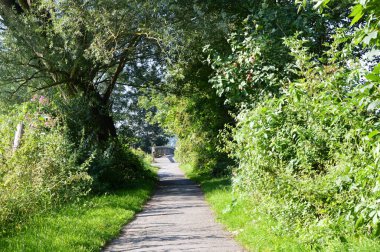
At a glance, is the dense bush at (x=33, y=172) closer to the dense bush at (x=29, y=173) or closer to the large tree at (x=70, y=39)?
the dense bush at (x=29, y=173)

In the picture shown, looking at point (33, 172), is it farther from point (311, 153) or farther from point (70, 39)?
point (311, 153)

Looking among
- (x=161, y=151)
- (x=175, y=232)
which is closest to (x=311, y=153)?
(x=175, y=232)

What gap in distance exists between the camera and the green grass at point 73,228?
621cm

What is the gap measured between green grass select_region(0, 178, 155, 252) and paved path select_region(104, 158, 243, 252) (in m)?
0.29

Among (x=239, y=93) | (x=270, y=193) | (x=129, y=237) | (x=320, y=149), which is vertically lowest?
(x=129, y=237)

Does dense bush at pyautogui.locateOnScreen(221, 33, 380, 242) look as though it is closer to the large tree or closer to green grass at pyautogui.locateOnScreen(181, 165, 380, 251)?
green grass at pyautogui.locateOnScreen(181, 165, 380, 251)

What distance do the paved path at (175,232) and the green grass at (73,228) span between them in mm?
288

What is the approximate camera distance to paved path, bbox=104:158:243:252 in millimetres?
6641

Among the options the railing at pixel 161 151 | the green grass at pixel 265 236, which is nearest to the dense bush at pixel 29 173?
→ the green grass at pixel 265 236

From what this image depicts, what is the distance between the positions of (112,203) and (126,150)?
7619 millimetres

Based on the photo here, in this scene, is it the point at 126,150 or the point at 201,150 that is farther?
the point at 201,150

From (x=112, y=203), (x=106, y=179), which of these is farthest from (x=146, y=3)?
(x=106, y=179)

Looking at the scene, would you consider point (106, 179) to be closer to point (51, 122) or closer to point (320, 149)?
point (51, 122)

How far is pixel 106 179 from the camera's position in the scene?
14828 mm
